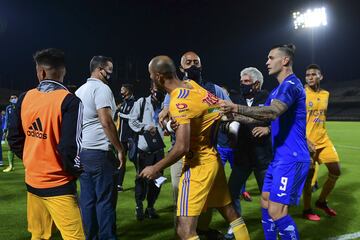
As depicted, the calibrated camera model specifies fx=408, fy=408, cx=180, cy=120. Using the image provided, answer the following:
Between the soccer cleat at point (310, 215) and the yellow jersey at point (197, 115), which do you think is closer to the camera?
the yellow jersey at point (197, 115)

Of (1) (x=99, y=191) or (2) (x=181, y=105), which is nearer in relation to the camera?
(2) (x=181, y=105)

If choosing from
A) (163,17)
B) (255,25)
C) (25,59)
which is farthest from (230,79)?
(25,59)

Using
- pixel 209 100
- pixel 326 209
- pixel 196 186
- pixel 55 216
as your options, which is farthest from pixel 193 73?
pixel 326 209

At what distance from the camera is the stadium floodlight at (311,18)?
3969 centimetres

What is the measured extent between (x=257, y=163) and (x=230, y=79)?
53.1 metres

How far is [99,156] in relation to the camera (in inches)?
176

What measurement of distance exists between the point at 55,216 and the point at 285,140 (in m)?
2.21

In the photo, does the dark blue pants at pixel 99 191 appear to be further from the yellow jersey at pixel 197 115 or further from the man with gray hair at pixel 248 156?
the man with gray hair at pixel 248 156

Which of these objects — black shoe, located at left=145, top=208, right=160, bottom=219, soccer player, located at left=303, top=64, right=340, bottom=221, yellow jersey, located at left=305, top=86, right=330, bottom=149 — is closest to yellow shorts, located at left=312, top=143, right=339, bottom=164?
soccer player, located at left=303, top=64, right=340, bottom=221

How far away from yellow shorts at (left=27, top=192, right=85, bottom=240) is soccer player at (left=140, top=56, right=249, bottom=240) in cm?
63

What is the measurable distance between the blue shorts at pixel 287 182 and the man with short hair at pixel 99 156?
66.0 inches

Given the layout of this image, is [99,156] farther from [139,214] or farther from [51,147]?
[139,214]

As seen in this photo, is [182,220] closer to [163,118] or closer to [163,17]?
[163,118]

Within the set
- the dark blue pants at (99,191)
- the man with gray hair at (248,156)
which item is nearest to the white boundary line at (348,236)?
the man with gray hair at (248,156)
